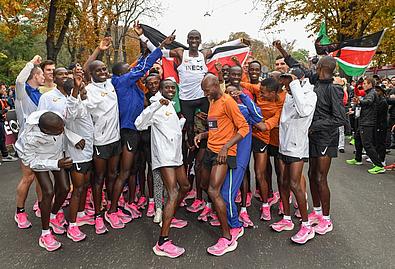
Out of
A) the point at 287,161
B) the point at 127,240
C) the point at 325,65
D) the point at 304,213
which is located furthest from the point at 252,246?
the point at 325,65

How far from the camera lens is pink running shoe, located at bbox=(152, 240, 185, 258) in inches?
144

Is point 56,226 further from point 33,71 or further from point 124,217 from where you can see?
point 33,71

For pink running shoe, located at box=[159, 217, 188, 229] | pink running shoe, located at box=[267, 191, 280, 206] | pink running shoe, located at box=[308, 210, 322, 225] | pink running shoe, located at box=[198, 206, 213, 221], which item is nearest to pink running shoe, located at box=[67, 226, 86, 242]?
pink running shoe, located at box=[159, 217, 188, 229]

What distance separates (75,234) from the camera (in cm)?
406

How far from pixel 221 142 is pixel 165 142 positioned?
25.4 inches

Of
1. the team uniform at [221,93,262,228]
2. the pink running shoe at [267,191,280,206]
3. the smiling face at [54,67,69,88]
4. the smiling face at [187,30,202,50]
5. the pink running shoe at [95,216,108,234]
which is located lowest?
the pink running shoe at [267,191,280,206]

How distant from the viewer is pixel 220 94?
391 cm

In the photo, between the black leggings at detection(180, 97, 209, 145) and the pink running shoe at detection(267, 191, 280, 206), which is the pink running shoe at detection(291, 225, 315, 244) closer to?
the pink running shoe at detection(267, 191, 280, 206)

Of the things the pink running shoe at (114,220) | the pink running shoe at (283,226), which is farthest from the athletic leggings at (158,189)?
the pink running shoe at (283,226)

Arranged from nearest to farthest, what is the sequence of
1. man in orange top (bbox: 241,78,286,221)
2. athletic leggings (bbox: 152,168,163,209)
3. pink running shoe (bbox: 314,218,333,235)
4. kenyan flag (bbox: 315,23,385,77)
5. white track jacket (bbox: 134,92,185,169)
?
white track jacket (bbox: 134,92,185,169) < pink running shoe (bbox: 314,218,333,235) < man in orange top (bbox: 241,78,286,221) < athletic leggings (bbox: 152,168,163,209) < kenyan flag (bbox: 315,23,385,77)

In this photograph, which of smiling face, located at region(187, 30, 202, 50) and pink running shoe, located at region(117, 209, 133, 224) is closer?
pink running shoe, located at region(117, 209, 133, 224)

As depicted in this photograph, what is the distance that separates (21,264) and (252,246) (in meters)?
2.46

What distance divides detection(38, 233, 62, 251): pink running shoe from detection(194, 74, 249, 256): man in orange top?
1704mm

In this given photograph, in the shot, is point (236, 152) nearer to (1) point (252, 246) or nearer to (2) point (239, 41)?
(1) point (252, 246)
